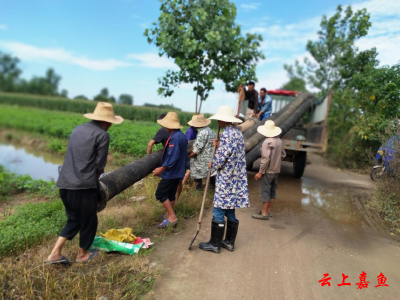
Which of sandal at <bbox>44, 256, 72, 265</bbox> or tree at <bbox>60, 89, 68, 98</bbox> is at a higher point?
tree at <bbox>60, 89, 68, 98</bbox>

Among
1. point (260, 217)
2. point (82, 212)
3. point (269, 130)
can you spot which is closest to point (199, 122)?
point (269, 130)

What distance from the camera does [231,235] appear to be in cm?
397

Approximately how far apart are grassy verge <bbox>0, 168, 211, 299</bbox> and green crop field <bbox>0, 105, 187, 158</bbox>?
1.31 m

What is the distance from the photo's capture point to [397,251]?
14.0 feet

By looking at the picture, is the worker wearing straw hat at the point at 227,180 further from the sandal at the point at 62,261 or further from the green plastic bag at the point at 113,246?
the sandal at the point at 62,261

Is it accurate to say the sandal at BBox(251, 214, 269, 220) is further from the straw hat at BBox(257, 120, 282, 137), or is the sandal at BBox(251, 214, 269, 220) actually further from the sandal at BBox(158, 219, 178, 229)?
the sandal at BBox(158, 219, 178, 229)

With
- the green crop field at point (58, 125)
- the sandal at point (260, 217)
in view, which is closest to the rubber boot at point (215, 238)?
the sandal at point (260, 217)

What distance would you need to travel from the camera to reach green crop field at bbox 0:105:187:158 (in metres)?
1.79

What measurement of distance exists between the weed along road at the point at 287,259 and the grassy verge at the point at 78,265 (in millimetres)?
266

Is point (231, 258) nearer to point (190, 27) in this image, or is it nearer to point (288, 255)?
point (288, 255)

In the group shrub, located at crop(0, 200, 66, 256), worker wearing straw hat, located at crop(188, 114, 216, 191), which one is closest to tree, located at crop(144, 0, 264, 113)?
worker wearing straw hat, located at crop(188, 114, 216, 191)

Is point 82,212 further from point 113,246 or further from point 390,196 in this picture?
point 390,196

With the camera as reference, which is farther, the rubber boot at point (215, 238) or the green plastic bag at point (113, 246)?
the rubber boot at point (215, 238)

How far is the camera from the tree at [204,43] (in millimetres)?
7574
